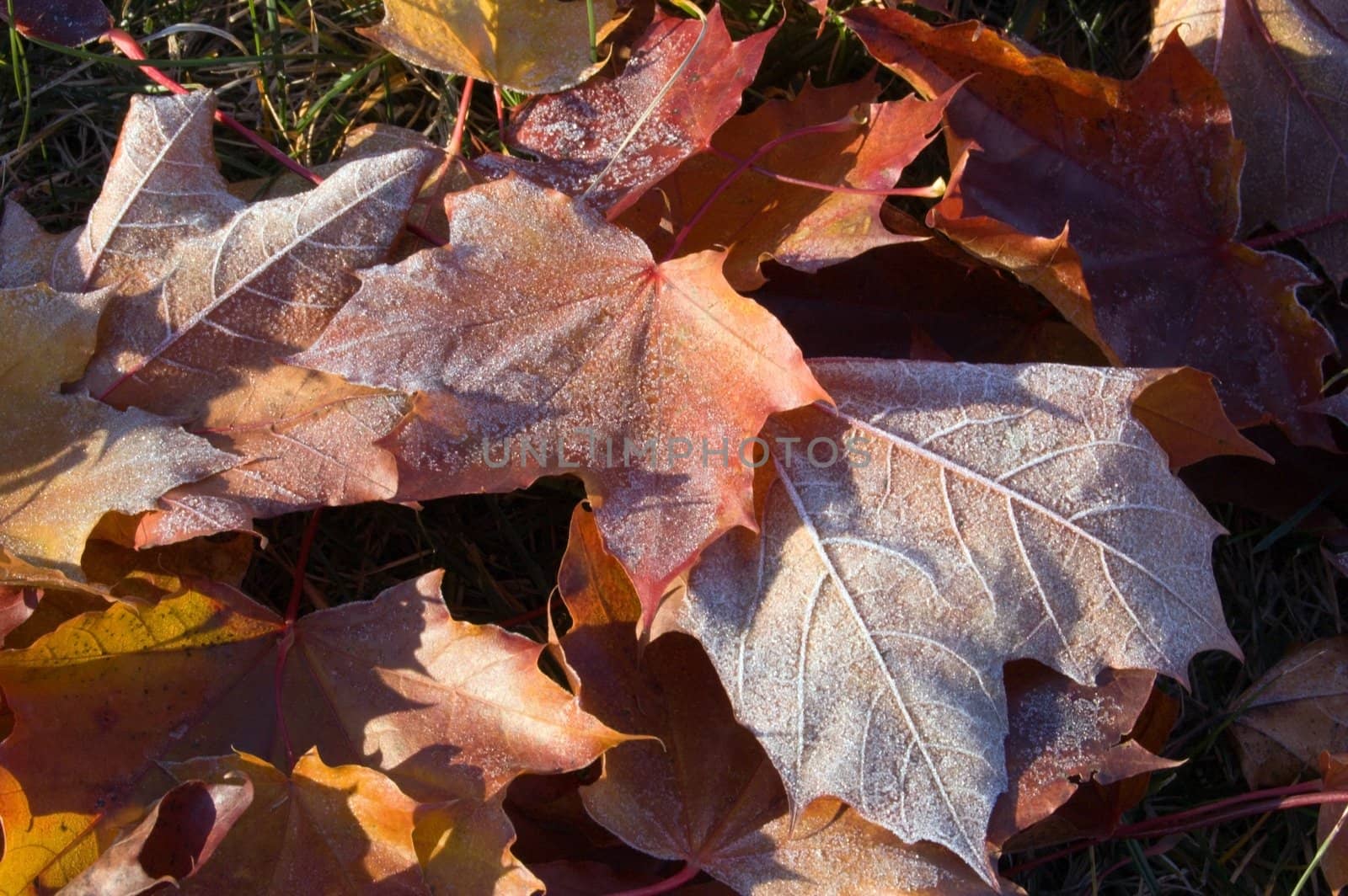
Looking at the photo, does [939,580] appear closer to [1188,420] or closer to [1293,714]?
[1188,420]

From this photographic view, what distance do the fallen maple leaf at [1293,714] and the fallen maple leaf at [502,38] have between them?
3.46ft

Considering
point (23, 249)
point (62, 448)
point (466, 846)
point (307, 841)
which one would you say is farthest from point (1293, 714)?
point (23, 249)

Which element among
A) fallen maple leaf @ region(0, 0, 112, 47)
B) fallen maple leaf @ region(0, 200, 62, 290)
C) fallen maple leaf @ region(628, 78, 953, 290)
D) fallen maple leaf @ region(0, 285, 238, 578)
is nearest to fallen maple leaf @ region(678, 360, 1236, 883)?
fallen maple leaf @ region(628, 78, 953, 290)

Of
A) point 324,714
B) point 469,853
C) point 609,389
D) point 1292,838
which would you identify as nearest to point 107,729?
point 324,714

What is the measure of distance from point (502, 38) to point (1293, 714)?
1.18 metres

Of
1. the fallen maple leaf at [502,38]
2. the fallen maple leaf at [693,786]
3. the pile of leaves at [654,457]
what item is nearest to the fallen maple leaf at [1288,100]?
the pile of leaves at [654,457]

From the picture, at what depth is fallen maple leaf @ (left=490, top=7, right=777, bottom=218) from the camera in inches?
40.6

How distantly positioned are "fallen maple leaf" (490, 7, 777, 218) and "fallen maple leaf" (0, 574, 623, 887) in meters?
0.42

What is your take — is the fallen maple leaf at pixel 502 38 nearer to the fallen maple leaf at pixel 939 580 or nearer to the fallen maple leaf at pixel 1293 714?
the fallen maple leaf at pixel 939 580

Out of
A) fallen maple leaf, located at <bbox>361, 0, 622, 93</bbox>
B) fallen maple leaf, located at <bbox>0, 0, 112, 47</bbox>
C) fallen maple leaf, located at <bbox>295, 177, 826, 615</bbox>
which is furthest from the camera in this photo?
fallen maple leaf, located at <bbox>0, 0, 112, 47</bbox>

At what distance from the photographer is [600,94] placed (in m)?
1.11

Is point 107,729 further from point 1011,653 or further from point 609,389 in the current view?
point 1011,653

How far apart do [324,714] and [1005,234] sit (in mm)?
802

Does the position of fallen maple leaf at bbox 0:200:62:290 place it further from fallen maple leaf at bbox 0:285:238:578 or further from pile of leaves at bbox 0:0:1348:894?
fallen maple leaf at bbox 0:285:238:578
